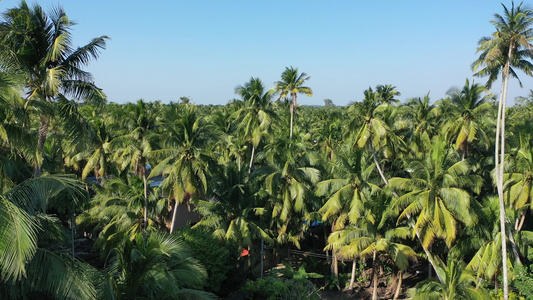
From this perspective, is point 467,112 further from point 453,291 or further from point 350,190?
point 453,291

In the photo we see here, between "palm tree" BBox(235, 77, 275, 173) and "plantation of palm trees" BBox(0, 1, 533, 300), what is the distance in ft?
0.28

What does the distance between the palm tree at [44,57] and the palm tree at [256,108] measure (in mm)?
12924

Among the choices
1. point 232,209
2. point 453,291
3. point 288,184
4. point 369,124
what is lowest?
point 453,291

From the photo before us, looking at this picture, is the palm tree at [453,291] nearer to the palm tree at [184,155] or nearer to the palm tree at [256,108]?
the palm tree at [184,155]

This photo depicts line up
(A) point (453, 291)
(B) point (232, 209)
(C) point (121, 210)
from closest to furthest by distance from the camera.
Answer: (A) point (453, 291)
(B) point (232, 209)
(C) point (121, 210)

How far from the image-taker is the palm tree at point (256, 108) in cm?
2380

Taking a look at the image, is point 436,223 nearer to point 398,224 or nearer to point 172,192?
point 398,224

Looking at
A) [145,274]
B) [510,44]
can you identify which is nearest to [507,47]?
[510,44]

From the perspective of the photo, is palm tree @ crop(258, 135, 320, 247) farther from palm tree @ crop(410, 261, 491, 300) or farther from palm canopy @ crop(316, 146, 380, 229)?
palm tree @ crop(410, 261, 491, 300)

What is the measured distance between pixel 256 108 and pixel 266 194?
19.3ft

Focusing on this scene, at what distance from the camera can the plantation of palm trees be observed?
1025 cm

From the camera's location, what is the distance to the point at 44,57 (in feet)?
35.4

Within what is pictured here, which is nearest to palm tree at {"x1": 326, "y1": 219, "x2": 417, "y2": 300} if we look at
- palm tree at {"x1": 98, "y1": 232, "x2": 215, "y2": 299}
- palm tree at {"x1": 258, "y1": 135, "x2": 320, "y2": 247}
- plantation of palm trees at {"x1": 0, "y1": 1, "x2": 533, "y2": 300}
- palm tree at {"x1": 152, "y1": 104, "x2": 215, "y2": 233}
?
plantation of palm trees at {"x1": 0, "y1": 1, "x2": 533, "y2": 300}

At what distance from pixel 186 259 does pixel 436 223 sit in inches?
429
